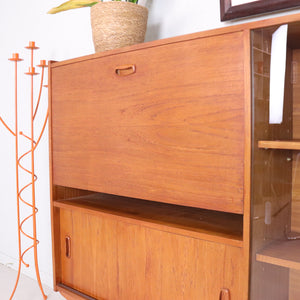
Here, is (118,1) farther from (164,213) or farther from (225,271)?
(225,271)

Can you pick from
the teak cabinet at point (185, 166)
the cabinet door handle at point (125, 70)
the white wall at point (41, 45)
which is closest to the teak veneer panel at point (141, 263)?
the teak cabinet at point (185, 166)

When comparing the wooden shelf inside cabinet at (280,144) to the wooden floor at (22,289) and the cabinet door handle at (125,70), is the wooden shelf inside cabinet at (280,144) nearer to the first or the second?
the cabinet door handle at (125,70)

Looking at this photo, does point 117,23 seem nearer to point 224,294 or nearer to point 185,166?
point 185,166

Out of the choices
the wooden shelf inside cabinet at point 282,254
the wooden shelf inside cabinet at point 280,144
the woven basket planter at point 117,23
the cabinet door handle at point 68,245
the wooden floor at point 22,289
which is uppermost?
the woven basket planter at point 117,23

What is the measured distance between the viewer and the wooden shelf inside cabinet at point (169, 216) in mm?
1143

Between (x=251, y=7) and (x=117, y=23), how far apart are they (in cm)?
53

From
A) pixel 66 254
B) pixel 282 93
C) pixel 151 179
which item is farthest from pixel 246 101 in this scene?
pixel 66 254

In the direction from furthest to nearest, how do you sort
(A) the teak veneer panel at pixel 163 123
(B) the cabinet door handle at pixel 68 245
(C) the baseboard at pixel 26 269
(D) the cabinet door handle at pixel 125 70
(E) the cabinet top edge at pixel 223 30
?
(C) the baseboard at pixel 26 269, (B) the cabinet door handle at pixel 68 245, (D) the cabinet door handle at pixel 125 70, (A) the teak veneer panel at pixel 163 123, (E) the cabinet top edge at pixel 223 30

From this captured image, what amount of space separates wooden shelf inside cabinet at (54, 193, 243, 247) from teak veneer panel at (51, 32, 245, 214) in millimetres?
93

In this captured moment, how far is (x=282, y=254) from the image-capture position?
3.37 ft

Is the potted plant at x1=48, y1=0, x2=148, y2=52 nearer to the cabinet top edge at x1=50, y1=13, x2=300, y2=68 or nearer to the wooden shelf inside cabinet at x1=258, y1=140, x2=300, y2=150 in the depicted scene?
the cabinet top edge at x1=50, y1=13, x2=300, y2=68

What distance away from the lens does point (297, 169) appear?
1.09 m

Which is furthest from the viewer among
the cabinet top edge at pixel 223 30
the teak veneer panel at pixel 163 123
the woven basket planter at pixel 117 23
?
the woven basket planter at pixel 117 23

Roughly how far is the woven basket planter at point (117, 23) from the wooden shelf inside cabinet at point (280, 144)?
777 mm
